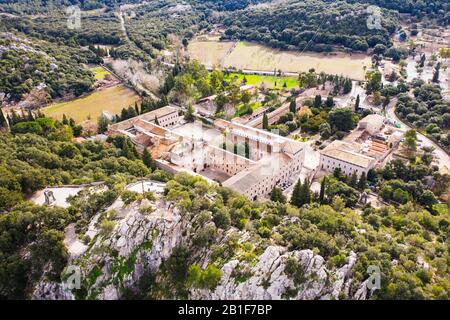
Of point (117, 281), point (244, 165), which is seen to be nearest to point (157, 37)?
point (244, 165)

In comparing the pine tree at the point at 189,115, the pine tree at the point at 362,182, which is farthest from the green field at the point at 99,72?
the pine tree at the point at 362,182

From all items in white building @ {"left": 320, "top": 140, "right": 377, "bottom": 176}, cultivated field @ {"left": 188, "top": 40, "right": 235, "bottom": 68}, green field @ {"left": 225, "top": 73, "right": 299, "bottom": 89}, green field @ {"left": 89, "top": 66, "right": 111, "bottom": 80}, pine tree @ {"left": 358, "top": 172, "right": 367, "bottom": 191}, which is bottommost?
pine tree @ {"left": 358, "top": 172, "right": 367, "bottom": 191}

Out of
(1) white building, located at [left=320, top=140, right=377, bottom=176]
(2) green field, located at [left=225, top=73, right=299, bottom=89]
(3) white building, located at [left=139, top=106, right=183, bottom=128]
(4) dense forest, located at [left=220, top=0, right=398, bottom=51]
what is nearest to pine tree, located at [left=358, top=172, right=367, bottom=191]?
(1) white building, located at [left=320, top=140, right=377, bottom=176]

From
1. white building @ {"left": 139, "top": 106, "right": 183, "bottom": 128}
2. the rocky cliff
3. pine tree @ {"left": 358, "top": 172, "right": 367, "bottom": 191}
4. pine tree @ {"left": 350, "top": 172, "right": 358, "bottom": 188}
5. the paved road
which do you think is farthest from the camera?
white building @ {"left": 139, "top": 106, "right": 183, "bottom": 128}

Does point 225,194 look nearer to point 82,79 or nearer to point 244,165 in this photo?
point 244,165

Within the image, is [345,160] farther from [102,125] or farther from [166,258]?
[102,125]

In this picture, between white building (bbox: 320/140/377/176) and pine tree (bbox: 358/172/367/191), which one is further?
white building (bbox: 320/140/377/176)

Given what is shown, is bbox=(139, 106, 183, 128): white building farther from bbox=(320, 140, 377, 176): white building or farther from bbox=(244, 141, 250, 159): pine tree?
bbox=(320, 140, 377, 176): white building

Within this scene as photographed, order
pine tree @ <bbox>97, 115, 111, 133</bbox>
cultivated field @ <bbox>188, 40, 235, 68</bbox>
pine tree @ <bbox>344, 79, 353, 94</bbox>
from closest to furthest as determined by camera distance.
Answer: pine tree @ <bbox>97, 115, 111, 133</bbox> < pine tree @ <bbox>344, 79, 353, 94</bbox> < cultivated field @ <bbox>188, 40, 235, 68</bbox>

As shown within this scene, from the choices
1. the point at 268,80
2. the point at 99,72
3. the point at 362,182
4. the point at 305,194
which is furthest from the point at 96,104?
the point at 362,182
